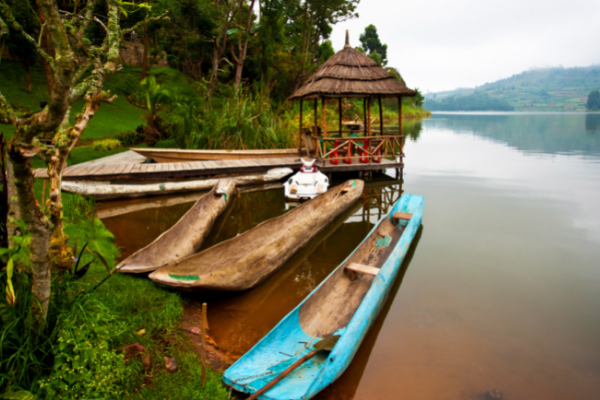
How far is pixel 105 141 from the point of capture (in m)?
11.9

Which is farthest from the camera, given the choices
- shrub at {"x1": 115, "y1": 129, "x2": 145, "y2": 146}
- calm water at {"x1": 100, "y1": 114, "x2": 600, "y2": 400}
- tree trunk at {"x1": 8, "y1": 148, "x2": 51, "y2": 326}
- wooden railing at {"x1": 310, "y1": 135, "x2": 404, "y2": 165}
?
shrub at {"x1": 115, "y1": 129, "x2": 145, "y2": 146}

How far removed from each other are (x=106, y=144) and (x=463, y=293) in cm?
1119

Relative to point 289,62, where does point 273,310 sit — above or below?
below

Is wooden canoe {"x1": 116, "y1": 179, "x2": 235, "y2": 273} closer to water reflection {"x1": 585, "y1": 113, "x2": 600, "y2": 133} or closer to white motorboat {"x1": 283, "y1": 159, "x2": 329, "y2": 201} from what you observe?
white motorboat {"x1": 283, "y1": 159, "x2": 329, "y2": 201}

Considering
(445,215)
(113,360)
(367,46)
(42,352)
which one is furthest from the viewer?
(367,46)

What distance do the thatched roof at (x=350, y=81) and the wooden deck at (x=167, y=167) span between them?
6.41 ft

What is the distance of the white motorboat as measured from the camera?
8219 millimetres

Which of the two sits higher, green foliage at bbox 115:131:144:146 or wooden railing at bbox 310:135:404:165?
green foliage at bbox 115:131:144:146

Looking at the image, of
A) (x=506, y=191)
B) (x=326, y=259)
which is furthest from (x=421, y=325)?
(x=506, y=191)

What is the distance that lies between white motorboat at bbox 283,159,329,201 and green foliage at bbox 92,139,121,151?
22.2 feet

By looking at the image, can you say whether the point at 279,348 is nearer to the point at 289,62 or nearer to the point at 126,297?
the point at 126,297

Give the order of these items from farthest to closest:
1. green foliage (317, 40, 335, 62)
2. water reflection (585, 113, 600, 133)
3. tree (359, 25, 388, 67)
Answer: tree (359, 25, 388, 67)
green foliage (317, 40, 335, 62)
water reflection (585, 113, 600, 133)

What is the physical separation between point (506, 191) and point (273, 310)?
8.26 m

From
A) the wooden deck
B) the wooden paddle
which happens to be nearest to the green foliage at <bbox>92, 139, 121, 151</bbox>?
the wooden deck
